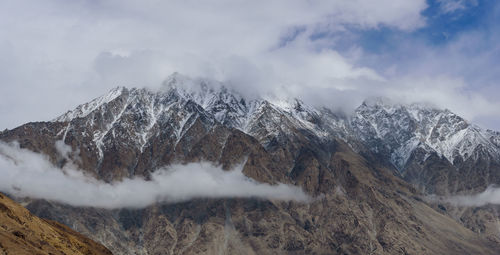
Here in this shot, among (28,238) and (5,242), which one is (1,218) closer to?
(28,238)

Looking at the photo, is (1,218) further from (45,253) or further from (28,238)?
(45,253)

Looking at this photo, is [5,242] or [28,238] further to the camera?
[28,238]

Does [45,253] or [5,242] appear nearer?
[5,242]

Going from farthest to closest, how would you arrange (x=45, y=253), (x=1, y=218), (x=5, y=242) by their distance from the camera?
(x=1, y=218), (x=45, y=253), (x=5, y=242)

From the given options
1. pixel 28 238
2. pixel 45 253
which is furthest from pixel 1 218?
pixel 45 253

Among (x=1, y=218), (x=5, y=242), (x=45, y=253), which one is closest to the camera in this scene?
(x=5, y=242)

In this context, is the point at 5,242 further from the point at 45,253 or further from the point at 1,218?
the point at 1,218

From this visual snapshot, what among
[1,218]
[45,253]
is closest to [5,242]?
[45,253]
